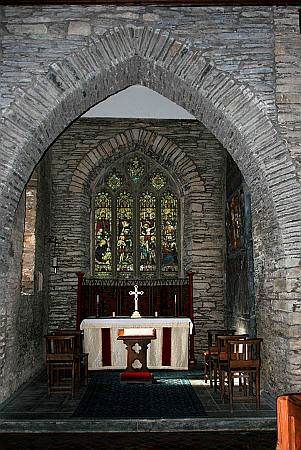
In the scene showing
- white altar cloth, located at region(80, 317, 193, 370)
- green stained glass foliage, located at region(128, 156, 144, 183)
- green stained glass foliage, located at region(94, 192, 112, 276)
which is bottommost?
white altar cloth, located at region(80, 317, 193, 370)

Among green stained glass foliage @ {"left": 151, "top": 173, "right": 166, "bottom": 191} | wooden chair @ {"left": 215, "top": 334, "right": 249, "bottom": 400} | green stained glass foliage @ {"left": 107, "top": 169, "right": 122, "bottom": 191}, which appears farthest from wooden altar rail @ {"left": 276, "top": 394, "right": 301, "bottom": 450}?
green stained glass foliage @ {"left": 107, "top": 169, "right": 122, "bottom": 191}

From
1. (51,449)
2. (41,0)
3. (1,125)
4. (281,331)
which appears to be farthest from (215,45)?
(51,449)

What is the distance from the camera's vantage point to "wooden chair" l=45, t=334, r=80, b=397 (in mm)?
7227

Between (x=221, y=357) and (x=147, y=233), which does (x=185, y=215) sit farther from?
(x=221, y=357)

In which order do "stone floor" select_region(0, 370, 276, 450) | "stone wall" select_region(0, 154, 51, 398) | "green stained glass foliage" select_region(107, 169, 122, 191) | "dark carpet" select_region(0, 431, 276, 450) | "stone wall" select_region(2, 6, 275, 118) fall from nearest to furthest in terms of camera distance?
"dark carpet" select_region(0, 431, 276, 450) < "stone floor" select_region(0, 370, 276, 450) < "stone wall" select_region(2, 6, 275, 118) < "stone wall" select_region(0, 154, 51, 398) < "green stained glass foliage" select_region(107, 169, 122, 191)

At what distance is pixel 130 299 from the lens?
37.3 ft

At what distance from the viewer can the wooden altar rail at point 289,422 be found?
312cm

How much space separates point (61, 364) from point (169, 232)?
18.5 ft

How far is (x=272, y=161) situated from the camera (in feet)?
21.8

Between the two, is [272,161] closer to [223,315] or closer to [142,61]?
[142,61]

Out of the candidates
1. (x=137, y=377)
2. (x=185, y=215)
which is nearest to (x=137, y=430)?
(x=137, y=377)

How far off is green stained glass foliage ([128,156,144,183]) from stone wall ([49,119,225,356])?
0.52 metres

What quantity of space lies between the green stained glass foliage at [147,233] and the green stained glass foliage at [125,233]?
0.24m

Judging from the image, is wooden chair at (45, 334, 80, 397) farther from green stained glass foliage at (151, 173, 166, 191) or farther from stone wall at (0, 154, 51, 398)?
green stained glass foliage at (151, 173, 166, 191)
